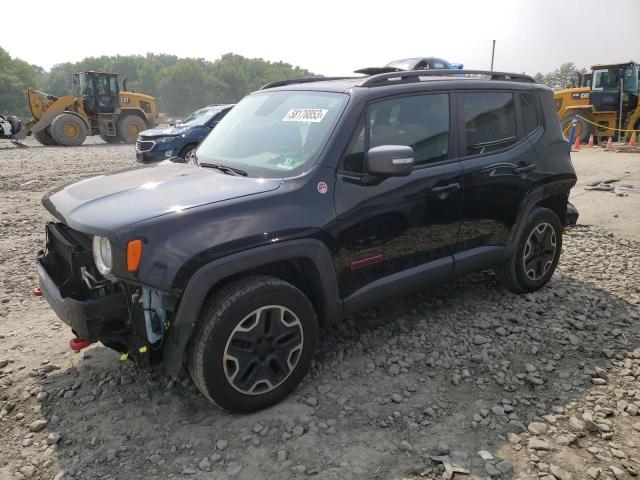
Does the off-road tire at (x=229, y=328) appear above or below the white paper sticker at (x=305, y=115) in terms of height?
below

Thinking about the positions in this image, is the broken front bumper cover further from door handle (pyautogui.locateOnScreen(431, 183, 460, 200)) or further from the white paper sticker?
door handle (pyautogui.locateOnScreen(431, 183, 460, 200))

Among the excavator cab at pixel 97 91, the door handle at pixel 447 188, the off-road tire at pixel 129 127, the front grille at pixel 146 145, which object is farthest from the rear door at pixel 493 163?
the excavator cab at pixel 97 91

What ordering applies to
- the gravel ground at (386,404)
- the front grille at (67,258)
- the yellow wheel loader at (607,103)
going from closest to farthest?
the gravel ground at (386,404) → the front grille at (67,258) → the yellow wheel loader at (607,103)

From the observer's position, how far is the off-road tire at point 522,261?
4.20 m

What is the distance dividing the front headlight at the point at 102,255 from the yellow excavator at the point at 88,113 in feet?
65.0

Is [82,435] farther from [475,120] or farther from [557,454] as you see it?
[475,120]

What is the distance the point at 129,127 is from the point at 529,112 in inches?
810

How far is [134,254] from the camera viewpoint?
2416mm

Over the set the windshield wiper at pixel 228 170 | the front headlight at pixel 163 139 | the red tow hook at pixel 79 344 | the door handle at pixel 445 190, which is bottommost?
the red tow hook at pixel 79 344

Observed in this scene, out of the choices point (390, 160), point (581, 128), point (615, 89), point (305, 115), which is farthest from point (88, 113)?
point (390, 160)

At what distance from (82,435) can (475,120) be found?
11.0 ft

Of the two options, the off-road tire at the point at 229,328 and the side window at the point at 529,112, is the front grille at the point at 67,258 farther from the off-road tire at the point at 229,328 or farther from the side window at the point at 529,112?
the side window at the point at 529,112

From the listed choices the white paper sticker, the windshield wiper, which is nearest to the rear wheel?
the windshield wiper

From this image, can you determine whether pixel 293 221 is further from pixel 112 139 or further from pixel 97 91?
pixel 112 139
